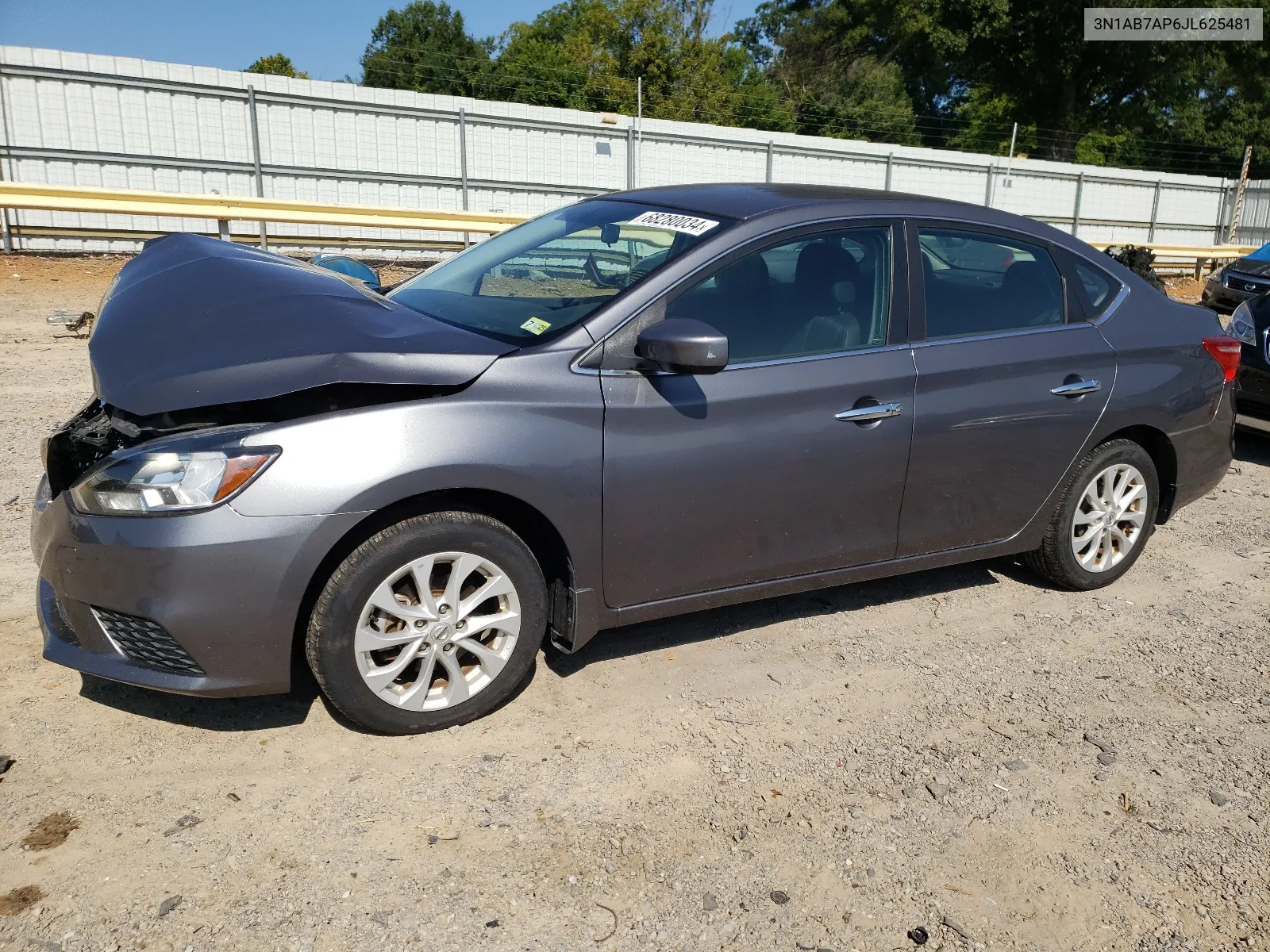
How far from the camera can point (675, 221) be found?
3.99 m

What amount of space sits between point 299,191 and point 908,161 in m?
12.4

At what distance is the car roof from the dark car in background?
33.4 ft

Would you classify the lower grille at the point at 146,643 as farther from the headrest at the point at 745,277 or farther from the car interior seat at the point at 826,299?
the car interior seat at the point at 826,299

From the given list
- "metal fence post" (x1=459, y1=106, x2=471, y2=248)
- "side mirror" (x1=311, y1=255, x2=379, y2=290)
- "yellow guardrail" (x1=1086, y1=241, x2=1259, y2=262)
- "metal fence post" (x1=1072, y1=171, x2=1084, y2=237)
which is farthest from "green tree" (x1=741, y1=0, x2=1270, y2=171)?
"side mirror" (x1=311, y1=255, x2=379, y2=290)

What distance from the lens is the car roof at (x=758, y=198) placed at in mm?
3971

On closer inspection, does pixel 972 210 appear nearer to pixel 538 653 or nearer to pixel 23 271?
pixel 538 653

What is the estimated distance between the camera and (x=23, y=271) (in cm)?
1393

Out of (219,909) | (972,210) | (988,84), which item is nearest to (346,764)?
(219,909)

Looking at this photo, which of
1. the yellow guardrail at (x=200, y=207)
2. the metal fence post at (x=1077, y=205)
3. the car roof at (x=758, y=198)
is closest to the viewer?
the car roof at (x=758, y=198)

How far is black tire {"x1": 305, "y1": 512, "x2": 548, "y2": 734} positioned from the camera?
310cm

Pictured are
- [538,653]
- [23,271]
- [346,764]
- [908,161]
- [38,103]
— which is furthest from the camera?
[908,161]

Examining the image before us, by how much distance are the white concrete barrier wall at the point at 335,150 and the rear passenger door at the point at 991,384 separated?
47.7 ft

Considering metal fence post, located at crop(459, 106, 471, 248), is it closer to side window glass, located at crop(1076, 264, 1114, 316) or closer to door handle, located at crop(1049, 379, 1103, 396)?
side window glass, located at crop(1076, 264, 1114, 316)

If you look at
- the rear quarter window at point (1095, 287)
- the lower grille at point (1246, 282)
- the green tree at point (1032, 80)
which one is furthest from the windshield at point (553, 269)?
the green tree at point (1032, 80)
